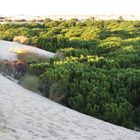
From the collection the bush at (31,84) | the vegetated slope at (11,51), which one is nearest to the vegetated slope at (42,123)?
the bush at (31,84)

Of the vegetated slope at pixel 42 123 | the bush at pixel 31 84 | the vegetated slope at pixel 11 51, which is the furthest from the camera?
the vegetated slope at pixel 11 51

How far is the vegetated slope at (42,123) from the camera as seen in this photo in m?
8.70

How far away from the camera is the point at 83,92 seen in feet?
48.9

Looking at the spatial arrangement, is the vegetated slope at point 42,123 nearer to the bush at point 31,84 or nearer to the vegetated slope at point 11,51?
the bush at point 31,84

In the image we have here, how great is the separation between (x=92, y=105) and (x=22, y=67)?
5713 mm

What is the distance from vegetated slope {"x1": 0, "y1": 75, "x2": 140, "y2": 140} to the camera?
8696 millimetres

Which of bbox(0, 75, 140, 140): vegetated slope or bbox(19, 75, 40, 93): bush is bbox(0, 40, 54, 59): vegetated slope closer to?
bbox(19, 75, 40, 93): bush

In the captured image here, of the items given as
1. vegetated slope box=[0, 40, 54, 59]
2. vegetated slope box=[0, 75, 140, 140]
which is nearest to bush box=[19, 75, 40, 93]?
vegetated slope box=[0, 75, 140, 140]

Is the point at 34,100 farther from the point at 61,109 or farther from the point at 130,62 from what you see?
the point at 130,62

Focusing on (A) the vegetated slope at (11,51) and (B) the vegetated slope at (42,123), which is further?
(A) the vegetated slope at (11,51)

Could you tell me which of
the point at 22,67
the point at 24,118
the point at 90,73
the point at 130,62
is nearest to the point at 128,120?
the point at 90,73

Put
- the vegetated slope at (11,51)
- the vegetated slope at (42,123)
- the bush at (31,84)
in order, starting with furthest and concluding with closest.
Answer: the vegetated slope at (11,51)
the bush at (31,84)
the vegetated slope at (42,123)

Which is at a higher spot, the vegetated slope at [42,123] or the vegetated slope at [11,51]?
the vegetated slope at [42,123]

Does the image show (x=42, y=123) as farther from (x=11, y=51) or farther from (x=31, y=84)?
(x=11, y=51)
